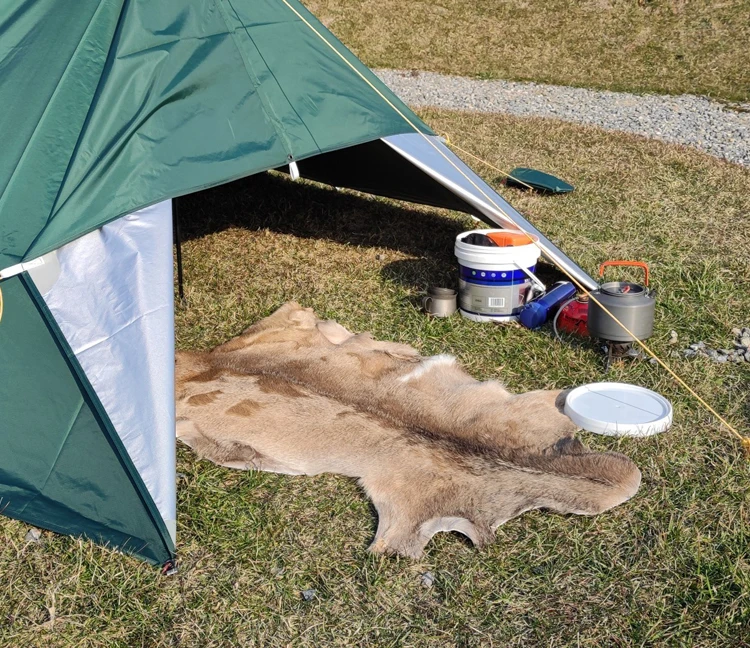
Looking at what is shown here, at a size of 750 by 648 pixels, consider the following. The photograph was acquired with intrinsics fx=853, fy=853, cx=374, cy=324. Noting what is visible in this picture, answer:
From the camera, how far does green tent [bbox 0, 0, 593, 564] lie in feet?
9.09

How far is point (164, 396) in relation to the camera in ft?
9.30

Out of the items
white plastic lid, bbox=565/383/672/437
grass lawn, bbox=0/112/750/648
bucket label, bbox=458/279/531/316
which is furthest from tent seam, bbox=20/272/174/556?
bucket label, bbox=458/279/531/316

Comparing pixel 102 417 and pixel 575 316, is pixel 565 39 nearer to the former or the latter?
pixel 575 316

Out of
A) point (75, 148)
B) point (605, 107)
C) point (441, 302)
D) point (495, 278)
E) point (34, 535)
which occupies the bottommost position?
point (605, 107)

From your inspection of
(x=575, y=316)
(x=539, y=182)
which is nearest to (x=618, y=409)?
(x=575, y=316)

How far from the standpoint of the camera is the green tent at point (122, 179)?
9.09 feet

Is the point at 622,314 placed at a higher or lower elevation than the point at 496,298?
higher

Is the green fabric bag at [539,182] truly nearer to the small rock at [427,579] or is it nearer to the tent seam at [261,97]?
the tent seam at [261,97]

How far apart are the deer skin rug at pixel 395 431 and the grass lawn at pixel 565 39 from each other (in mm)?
7941

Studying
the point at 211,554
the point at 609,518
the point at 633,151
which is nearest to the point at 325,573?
the point at 211,554

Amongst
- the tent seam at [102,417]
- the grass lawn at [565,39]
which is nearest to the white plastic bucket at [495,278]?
the tent seam at [102,417]

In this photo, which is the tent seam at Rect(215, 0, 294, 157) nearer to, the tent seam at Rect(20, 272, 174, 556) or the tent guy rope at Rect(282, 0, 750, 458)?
the tent guy rope at Rect(282, 0, 750, 458)

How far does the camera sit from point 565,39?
12078 mm

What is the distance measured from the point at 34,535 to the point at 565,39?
36.4ft
